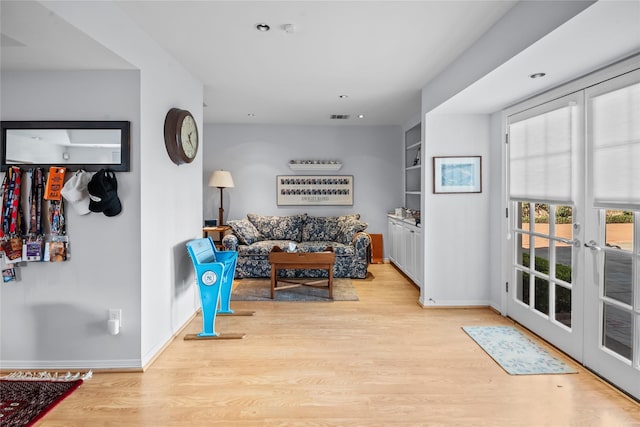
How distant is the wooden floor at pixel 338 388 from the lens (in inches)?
82.0

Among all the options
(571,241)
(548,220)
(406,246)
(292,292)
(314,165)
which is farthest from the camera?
(314,165)

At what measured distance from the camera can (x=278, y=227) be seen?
6.02 metres

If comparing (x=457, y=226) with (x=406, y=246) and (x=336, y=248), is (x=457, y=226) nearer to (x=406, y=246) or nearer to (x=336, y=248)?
(x=406, y=246)

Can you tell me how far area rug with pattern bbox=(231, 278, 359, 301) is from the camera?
4.48 metres

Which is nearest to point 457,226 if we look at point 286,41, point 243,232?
point 286,41

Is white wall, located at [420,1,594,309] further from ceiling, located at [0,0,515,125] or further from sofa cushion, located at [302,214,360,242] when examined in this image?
sofa cushion, located at [302,214,360,242]

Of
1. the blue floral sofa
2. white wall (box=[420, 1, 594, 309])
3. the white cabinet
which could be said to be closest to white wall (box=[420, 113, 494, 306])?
white wall (box=[420, 1, 594, 309])

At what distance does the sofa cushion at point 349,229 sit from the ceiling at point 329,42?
2267mm

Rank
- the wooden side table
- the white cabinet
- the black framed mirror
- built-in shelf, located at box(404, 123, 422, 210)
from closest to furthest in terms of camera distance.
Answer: the black framed mirror
the white cabinet
the wooden side table
built-in shelf, located at box(404, 123, 422, 210)

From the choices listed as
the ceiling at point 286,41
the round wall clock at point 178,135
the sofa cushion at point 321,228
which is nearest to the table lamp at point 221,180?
the sofa cushion at point 321,228

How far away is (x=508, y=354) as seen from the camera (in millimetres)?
2885

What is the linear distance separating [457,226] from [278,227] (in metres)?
2.92

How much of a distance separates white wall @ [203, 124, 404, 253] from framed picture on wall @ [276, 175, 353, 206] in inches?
3.5

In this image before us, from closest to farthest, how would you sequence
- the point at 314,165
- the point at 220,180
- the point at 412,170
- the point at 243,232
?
the point at 243,232 < the point at 220,180 < the point at 412,170 < the point at 314,165
